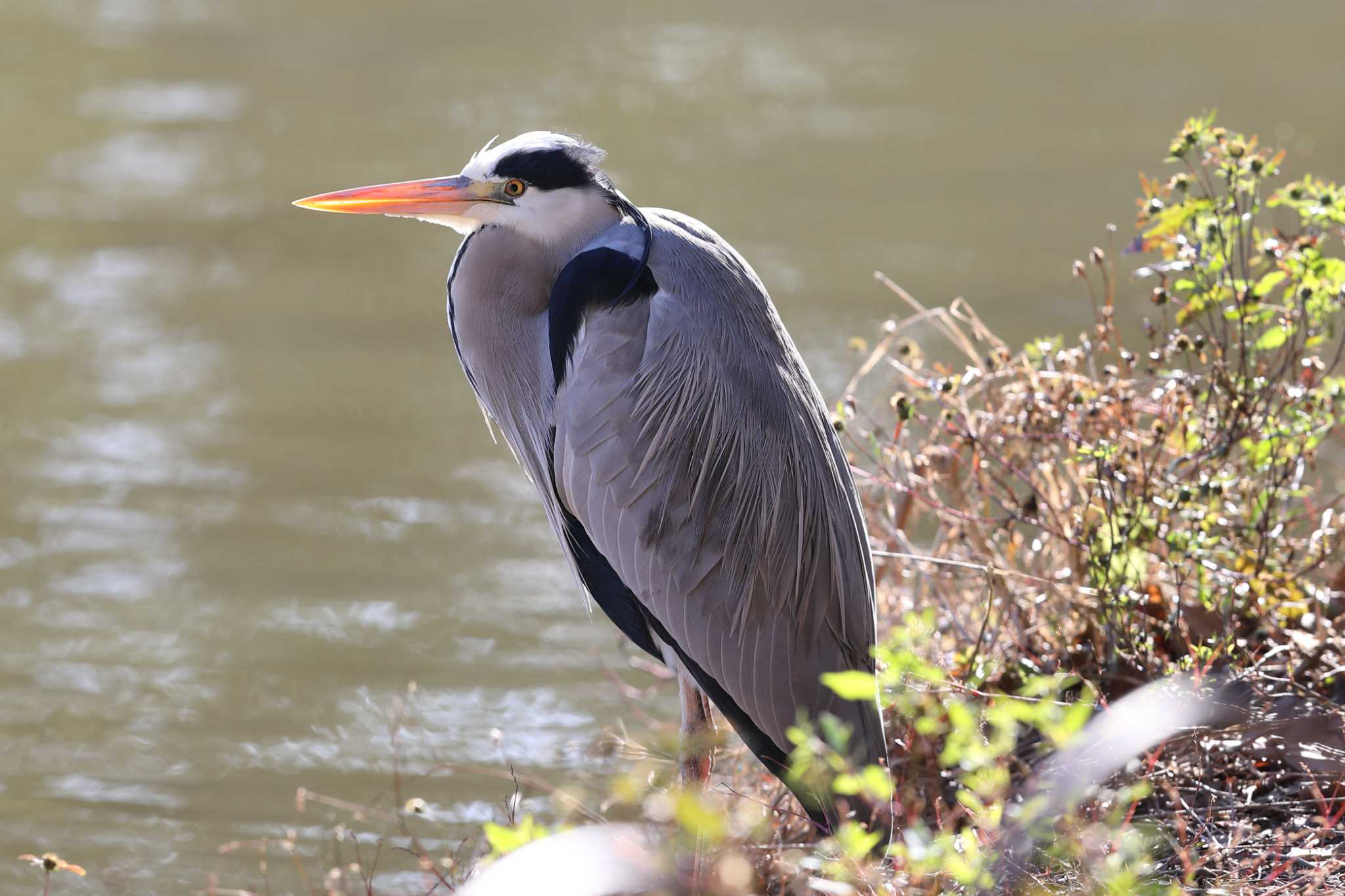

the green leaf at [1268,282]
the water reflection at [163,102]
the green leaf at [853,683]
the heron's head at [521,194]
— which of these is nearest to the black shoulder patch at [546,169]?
the heron's head at [521,194]

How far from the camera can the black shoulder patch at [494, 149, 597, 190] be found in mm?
2588

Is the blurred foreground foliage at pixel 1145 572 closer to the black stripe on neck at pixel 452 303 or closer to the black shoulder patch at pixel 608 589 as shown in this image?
the black shoulder patch at pixel 608 589

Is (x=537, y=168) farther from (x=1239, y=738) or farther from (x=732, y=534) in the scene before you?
(x=1239, y=738)

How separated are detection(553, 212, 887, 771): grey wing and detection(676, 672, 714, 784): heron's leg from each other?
67 mm

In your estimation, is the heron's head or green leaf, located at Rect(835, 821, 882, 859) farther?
the heron's head

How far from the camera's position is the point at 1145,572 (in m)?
3.00

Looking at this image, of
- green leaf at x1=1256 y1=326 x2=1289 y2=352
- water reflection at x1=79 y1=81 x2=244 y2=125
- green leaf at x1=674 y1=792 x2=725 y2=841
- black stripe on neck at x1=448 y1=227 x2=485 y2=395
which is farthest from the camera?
water reflection at x1=79 y1=81 x2=244 y2=125

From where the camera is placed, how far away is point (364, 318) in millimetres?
6121

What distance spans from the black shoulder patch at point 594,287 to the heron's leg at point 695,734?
61 centimetres

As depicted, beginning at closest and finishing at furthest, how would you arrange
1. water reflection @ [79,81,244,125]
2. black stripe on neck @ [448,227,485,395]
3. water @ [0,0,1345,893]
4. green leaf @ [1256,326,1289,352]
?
black stripe on neck @ [448,227,485,395]
green leaf @ [1256,326,1289,352]
water @ [0,0,1345,893]
water reflection @ [79,81,244,125]

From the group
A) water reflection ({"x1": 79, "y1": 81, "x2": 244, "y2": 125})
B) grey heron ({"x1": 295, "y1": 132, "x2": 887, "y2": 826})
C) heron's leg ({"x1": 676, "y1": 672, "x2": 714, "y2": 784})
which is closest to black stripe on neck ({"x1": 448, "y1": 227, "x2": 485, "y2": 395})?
grey heron ({"x1": 295, "y1": 132, "x2": 887, "y2": 826})

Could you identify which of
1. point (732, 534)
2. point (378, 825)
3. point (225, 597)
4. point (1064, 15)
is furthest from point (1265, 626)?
point (1064, 15)

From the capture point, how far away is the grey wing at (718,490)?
2.54 meters

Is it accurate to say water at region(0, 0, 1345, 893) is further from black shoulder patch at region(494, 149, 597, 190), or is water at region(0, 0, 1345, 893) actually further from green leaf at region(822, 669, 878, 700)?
green leaf at region(822, 669, 878, 700)
